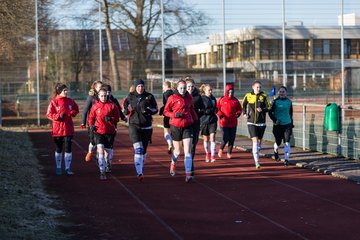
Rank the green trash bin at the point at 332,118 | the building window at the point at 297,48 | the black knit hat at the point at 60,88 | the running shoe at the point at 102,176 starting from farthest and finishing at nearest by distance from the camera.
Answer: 1. the building window at the point at 297,48
2. the green trash bin at the point at 332,118
3. the black knit hat at the point at 60,88
4. the running shoe at the point at 102,176

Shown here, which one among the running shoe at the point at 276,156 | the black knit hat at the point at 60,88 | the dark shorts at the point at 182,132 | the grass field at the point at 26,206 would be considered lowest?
the grass field at the point at 26,206

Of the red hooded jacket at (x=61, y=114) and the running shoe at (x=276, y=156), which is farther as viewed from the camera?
the running shoe at (x=276, y=156)

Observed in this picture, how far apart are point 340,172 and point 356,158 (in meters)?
2.11

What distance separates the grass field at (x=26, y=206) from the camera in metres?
8.44

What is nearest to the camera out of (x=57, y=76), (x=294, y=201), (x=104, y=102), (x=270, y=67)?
A: (x=294, y=201)

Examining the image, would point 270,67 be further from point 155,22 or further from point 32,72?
point 32,72

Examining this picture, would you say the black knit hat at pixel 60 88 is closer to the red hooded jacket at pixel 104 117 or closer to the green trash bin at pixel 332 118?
the red hooded jacket at pixel 104 117

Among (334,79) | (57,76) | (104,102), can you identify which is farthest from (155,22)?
(104,102)

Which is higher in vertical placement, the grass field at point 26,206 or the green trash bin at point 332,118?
the green trash bin at point 332,118

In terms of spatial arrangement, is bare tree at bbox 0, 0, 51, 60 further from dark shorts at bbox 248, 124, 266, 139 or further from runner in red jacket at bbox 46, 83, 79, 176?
dark shorts at bbox 248, 124, 266, 139

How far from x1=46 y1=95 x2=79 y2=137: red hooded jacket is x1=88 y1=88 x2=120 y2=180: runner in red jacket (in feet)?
2.18

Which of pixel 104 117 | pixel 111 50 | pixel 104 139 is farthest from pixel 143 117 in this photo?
pixel 111 50

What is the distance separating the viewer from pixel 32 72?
35812 millimetres

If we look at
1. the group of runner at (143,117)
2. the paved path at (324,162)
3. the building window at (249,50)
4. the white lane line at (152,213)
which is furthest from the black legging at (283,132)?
the building window at (249,50)
